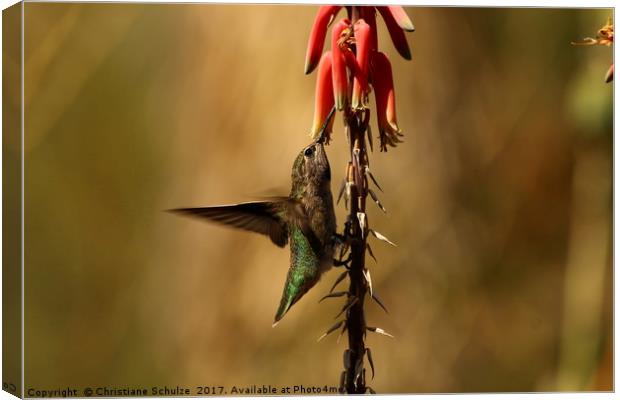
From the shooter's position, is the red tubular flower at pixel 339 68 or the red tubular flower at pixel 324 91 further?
the red tubular flower at pixel 324 91

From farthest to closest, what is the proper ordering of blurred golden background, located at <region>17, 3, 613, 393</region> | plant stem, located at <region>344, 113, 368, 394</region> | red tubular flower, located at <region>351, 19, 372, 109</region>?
blurred golden background, located at <region>17, 3, 613, 393</region>, red tubular flower, located at <region>351, 19, 372, 109</region>, plant stem, located at <region>344, 113, 368, 394</region>

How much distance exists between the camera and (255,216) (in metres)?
4.10

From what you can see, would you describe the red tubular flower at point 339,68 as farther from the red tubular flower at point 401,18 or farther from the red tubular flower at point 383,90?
the red tubular flower at point 401,18

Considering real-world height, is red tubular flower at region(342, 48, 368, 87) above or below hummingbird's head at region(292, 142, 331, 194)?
above

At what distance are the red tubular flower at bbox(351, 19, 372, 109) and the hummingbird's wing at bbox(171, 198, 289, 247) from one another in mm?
647

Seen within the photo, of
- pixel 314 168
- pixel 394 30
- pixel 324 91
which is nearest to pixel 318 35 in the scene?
pixel 324 91

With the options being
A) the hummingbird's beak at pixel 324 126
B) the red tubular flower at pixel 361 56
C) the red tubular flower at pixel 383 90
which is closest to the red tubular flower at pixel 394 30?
the red tubular flower at pixel 383 90

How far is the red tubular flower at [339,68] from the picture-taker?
150 inches

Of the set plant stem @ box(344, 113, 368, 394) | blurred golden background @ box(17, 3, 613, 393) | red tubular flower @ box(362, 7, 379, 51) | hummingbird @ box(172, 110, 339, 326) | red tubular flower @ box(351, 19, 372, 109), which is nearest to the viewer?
plant stem @ box(344, 113, 368, 394)

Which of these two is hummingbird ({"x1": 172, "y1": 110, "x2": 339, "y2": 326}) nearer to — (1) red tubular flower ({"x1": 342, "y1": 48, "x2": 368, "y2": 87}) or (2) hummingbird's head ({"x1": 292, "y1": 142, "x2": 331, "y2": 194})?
(2) hummingbird's head ({"x1": 292, "y1": 142, "x2": 331, "y2": 194})

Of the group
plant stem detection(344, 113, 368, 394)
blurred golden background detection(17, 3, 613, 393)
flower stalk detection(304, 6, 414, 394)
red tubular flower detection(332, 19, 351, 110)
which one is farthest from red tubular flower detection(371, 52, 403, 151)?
blurred golden background detection(17, 3, 613, 393)

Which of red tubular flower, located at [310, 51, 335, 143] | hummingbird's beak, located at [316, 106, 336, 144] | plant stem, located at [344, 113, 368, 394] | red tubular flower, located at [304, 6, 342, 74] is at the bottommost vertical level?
plant stem, located at [344, 113, 368, 394]

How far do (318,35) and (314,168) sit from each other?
0.60 m

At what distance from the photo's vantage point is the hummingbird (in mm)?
4062
